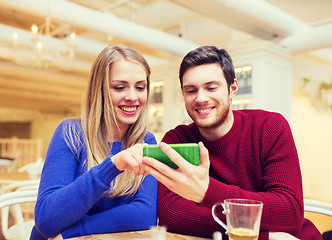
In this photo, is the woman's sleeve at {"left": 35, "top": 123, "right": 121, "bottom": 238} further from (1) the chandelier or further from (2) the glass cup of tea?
(1) the chandelier

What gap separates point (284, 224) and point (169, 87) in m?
Result: 4.68

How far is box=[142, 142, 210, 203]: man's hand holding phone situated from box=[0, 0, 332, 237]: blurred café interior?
2494 mm

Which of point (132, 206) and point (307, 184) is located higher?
point (132, 206)

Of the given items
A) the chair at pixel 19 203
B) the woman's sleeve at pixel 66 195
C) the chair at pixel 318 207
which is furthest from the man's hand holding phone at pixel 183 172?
the chair at pixel 19 203

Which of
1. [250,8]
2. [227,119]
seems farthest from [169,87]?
[227,119]

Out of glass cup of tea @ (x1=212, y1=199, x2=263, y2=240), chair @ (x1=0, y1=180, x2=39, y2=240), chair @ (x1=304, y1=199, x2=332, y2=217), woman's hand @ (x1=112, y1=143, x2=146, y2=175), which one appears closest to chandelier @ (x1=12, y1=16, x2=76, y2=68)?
chair @ (x1=0, y1=180, x2=39, y2=240)

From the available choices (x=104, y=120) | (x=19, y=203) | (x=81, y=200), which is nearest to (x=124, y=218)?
(x=81, y=200)

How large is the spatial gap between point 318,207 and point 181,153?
105 centimetres

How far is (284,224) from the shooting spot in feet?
3.89

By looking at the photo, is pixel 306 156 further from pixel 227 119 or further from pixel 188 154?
pixel 188 154

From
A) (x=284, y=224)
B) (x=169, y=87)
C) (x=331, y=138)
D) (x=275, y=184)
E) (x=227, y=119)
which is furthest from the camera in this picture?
(x=331, y=138)

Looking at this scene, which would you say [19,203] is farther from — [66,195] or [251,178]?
[251,178]

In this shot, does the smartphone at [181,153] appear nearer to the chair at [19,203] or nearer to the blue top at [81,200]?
the blue top at [81,200]

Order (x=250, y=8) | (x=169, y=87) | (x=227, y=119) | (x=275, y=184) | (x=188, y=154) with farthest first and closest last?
(x=169, y=87) < (x=250, y=8) < (x=227, y=119) < (x=275, y=184) < (x=188, y=154)
